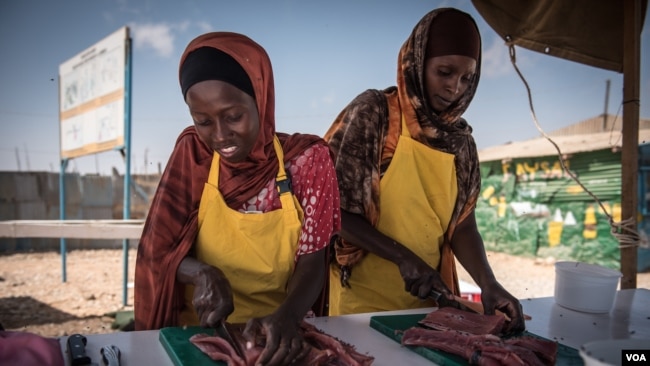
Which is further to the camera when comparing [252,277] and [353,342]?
[252,277]

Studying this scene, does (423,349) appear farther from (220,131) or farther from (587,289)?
(587,289)

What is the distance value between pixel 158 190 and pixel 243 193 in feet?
1.17

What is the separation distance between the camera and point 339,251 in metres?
2.55

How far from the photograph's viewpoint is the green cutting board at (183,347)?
4.59ft

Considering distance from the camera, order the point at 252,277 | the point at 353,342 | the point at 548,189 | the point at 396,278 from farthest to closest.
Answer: the point at 548,189
the point at 396,278
the point at 252,277
the point at 353,342

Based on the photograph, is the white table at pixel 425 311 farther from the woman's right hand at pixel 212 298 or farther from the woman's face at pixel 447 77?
the woman's face at pixel 447 77

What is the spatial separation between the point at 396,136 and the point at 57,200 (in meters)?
17.4

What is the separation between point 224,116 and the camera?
1786mm

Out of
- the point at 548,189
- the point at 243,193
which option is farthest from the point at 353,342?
the point at 548,189

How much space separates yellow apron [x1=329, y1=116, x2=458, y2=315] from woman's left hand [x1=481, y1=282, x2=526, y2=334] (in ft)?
1.16

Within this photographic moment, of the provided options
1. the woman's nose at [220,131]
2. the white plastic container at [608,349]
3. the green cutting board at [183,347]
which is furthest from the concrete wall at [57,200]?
the white plastic container at [608,349]

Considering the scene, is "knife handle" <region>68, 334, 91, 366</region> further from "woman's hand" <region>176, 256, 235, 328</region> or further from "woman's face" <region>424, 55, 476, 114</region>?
"woman's face" <region>424, 55, 476, 114</region>

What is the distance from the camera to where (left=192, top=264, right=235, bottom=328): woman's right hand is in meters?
1.54

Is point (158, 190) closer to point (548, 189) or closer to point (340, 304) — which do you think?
point (340, 304)
